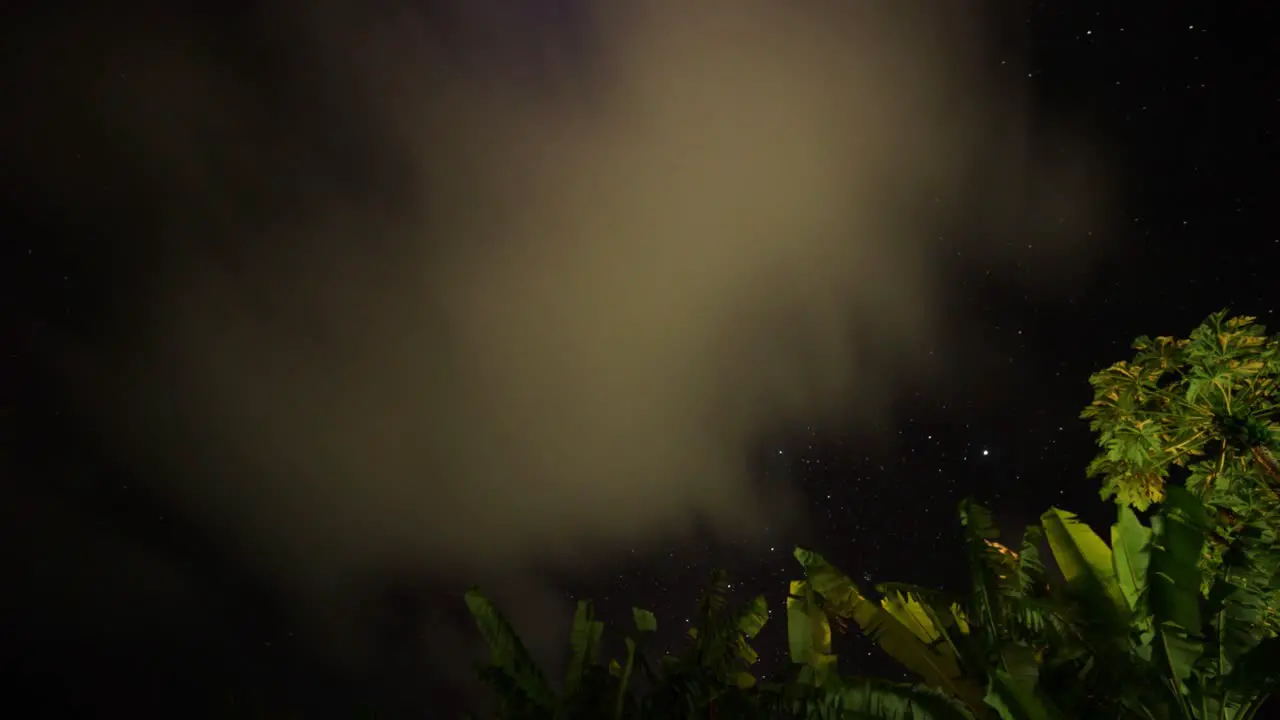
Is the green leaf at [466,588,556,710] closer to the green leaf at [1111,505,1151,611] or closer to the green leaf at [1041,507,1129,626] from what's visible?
the green leaf at [1041,507,1129,626]

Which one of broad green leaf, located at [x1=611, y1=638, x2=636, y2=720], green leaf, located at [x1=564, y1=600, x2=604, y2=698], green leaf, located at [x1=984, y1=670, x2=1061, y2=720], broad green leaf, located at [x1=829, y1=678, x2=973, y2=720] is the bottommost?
green leaf, located at [x1=984, y1=670, x2=1061, y2=720]

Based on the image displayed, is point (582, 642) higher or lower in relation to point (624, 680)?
higher

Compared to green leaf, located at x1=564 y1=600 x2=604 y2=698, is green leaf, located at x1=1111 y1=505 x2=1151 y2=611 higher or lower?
lower

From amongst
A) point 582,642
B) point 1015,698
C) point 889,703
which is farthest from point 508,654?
point 1015,698

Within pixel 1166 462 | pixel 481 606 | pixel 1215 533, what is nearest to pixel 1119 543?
pixel 1215 533

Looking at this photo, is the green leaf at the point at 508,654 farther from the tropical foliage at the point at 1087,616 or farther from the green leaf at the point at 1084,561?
the green leaf at the point at 1084,561

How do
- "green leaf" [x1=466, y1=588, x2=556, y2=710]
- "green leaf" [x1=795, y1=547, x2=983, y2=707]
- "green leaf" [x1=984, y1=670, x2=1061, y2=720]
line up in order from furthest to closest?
1. "green leaf" [x1=795, y1=547, x2=983, y2=707]
2. "green leaf" [x1=466, y1=588, x2=556, y2=710]
3. "green leaf" [x1=984, y1=670, x2=1061, y2=720]

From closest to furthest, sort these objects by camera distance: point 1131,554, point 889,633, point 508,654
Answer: point 1131,554 < point 508,654 < point 889,633

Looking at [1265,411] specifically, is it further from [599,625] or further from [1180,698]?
[599,625]

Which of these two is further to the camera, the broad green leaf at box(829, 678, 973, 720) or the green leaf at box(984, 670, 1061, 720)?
the broad green leaf at box(829, 678, 973, 720)

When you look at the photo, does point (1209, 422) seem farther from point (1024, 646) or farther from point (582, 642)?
point (582, 642)

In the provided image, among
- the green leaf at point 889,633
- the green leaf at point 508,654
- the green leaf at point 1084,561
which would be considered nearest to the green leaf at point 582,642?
the green leaf at point 508,654

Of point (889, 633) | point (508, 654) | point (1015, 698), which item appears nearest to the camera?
point (1015, 698)

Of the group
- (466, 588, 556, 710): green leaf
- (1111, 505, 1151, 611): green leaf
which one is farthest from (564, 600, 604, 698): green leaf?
(1111, 505, 1151, 611): green leaf
